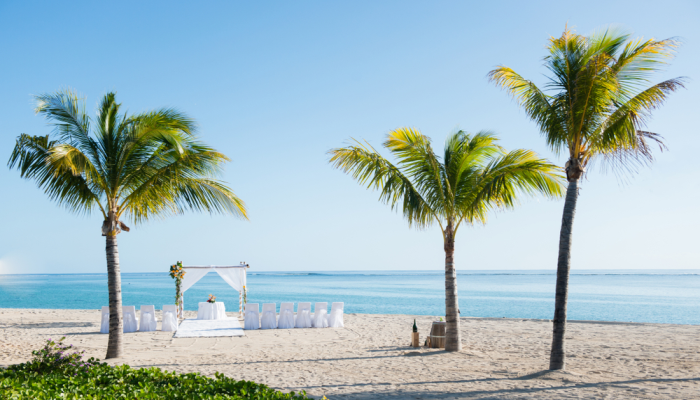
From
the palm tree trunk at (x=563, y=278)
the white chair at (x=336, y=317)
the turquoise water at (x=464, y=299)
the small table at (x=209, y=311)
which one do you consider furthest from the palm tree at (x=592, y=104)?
the turquoise water at (x=464, y=299)

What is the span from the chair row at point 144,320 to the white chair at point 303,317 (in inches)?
129

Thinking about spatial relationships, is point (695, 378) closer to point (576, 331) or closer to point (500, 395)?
point (500, 395)

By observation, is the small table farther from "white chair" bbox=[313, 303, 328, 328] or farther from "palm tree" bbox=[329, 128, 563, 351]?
"palm tree" bbox=[329, 128, 563, 351]

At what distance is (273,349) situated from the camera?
31.1 feet

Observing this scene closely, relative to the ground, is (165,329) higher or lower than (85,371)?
lower

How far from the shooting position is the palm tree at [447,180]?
8.80 metres

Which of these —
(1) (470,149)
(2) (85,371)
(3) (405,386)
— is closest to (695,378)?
(3) (405,386)

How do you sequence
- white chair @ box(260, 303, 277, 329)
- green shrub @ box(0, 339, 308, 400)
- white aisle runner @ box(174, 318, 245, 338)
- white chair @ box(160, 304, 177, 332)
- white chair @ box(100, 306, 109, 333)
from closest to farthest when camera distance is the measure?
green shrub @ box(0, 339, 308, 400) < white aisle runner @ box(174, 318, 245, 338) < white chair @ box(100, 306, 109, 333) < white chair @ box(160, 304, 177, 332) < white chair @ box(260, 303, 277, 329)

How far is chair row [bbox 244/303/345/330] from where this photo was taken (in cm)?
1290

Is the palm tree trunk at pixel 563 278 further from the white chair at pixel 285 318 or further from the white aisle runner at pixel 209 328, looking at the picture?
the white chair at pixel 285 318

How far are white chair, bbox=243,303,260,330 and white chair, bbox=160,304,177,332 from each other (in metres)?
1.88

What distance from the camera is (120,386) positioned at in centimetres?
414

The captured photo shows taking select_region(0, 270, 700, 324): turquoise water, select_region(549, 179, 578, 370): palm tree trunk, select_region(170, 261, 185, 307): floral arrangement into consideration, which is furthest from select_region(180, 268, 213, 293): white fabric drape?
select_region(0, 270, 700, 324): turquoise water

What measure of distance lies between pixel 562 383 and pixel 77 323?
46.0 ft
